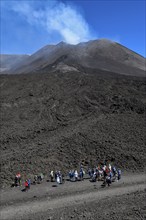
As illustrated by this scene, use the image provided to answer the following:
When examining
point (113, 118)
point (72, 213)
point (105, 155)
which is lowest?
point (72, 213)

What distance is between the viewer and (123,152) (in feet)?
85.3

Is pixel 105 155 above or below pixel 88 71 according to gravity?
below

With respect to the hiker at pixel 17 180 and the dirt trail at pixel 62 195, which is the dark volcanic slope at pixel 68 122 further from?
the dirt trail at pixel 62 195

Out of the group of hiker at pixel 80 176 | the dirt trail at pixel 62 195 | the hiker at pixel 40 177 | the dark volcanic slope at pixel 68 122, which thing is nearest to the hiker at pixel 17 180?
the group of hiker at pixel 80 176

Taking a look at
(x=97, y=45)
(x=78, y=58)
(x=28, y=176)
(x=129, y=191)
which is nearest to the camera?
(x=129, y=191)

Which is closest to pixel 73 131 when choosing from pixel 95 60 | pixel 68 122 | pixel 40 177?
pixel 68 122

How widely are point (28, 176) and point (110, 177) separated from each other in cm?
692

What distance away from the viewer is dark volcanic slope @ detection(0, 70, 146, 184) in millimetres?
24891

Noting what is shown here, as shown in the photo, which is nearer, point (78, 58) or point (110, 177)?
point (110, 177)

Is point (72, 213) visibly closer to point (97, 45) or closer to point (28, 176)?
point (28, 176)

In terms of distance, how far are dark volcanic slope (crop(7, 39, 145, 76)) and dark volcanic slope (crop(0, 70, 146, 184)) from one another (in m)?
13.5

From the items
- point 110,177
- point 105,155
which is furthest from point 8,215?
point 105,155

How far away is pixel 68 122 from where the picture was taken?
107ft

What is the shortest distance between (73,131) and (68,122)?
3.15 metres
